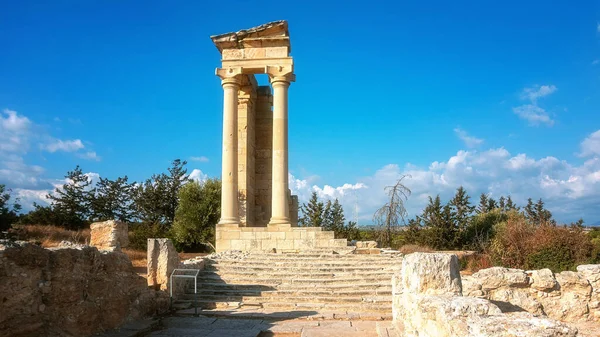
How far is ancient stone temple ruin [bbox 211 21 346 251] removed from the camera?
1967 cm

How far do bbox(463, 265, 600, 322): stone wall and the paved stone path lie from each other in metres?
1.84

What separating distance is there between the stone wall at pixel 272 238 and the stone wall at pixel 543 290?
10094 mm

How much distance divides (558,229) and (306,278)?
34.0 feet

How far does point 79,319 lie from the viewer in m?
7.61

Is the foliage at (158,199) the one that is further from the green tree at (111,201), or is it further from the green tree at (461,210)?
the green tree at (461,210)

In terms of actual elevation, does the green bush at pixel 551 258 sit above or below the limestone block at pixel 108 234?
below

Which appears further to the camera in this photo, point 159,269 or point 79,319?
point 159,269

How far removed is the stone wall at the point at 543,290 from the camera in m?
8.52

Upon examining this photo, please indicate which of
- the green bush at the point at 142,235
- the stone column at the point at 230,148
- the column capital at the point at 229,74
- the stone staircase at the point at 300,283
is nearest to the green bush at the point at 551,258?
the stone staircase at the point at 300,283

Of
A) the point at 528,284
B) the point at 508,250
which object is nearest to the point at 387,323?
the point at 528,284

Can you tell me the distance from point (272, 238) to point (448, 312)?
15.2 m

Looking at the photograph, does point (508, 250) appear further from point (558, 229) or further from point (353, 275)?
point (353, 275)

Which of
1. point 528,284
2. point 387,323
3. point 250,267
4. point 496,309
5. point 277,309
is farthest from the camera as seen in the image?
point 250,267

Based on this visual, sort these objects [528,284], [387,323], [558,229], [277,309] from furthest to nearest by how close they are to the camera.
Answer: [558,229] → [277,309] → [387,323] → [528,284]
